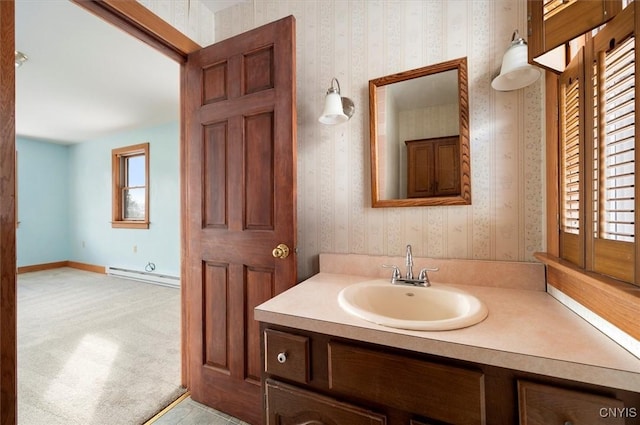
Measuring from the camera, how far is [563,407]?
61 centimetres

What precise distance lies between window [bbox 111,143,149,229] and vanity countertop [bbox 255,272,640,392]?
4577 mm

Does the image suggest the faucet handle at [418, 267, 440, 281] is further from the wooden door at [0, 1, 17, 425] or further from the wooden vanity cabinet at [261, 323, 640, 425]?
the wooden door at [0, 1, 17, 425]

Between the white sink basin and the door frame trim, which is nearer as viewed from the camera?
the door frame trim

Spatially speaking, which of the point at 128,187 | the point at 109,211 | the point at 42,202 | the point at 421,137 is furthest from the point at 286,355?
the point at 42,202

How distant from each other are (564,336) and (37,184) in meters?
7.14

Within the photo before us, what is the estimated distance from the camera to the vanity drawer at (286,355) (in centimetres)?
87

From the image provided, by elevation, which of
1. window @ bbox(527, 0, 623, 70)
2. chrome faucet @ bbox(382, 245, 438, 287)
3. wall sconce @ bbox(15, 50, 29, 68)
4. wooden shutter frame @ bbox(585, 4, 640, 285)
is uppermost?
wall sconce @ bbox(15, 50, 29, 68)

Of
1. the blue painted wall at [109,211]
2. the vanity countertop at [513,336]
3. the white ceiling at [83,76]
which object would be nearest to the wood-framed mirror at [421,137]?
the vanity countertop at [513,336]

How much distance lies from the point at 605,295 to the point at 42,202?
720 centimetres

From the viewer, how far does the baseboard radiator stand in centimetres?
402

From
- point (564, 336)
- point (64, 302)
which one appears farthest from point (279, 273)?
point (64, 302)

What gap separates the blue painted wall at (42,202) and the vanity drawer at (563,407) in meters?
6.89
